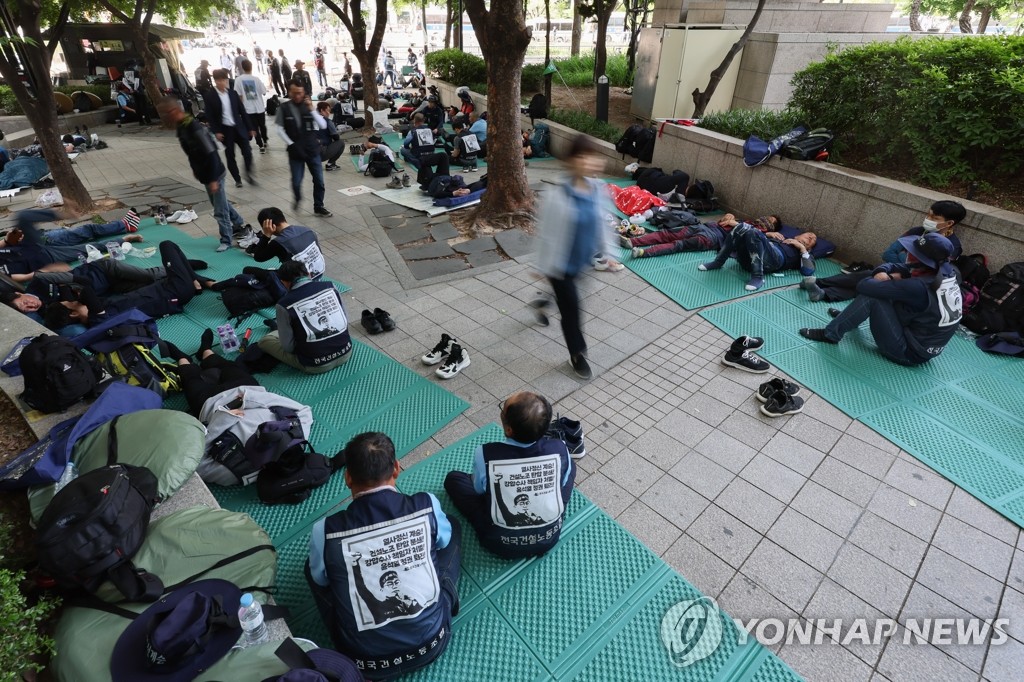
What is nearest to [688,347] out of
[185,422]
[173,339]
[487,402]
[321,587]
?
[487,402]

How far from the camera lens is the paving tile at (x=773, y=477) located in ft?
11.9

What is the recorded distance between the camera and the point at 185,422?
3385 mm

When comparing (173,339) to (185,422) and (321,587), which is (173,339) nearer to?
(185,422)

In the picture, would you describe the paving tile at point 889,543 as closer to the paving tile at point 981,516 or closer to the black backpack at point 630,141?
the paving tile at point 981,516

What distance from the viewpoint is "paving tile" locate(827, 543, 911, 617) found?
297cm

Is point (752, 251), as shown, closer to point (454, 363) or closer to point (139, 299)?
point (454, 363)

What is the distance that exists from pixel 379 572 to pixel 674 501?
2145 mm

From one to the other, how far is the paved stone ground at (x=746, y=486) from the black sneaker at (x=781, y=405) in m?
0.08

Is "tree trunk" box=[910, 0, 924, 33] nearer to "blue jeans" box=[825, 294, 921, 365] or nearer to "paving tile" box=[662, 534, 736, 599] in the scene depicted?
"blue jeans" box=[825, 294, 921, 365]

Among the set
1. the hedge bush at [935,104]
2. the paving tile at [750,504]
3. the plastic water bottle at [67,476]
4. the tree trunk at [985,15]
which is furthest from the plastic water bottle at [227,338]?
the tree trunk at [985,15]

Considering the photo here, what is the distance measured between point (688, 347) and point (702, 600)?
2815 mm

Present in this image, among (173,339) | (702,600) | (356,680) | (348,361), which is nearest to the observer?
(356,680)

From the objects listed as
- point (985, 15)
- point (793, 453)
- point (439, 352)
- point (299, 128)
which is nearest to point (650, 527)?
point (793, 453)

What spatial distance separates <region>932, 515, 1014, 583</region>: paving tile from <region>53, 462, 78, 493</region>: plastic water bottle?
537 cm
